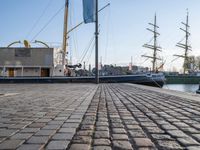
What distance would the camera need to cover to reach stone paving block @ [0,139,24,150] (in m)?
3.29

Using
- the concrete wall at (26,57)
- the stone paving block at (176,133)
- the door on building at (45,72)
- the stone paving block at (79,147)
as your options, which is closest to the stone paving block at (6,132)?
the stone paving block at (79,147)

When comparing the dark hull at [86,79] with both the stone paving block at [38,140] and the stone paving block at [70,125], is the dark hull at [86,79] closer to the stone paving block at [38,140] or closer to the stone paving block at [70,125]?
the stone paving block at [70,125]

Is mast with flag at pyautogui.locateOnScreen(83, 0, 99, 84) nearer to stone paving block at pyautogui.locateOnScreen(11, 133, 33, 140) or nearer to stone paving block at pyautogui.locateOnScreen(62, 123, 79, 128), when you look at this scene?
stone paving block at pyautogui.locateOnScreen(62, 123, 79, 128)

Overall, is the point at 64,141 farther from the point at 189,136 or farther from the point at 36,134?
the point at 189,136

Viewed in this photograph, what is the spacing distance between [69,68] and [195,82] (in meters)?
48.4

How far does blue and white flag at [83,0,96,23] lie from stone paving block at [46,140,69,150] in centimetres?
2123

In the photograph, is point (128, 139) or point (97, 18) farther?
point (97, 18)

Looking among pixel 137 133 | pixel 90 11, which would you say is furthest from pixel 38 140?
pixel 90 11

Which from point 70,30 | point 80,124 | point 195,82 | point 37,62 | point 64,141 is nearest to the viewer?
point 64,141

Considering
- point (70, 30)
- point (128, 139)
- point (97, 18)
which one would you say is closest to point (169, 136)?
point (128, 139)

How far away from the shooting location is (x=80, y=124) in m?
4.74

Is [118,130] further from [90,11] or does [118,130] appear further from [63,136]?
[90,11]

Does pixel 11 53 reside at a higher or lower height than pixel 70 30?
lower

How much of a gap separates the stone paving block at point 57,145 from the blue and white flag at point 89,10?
2123cm
